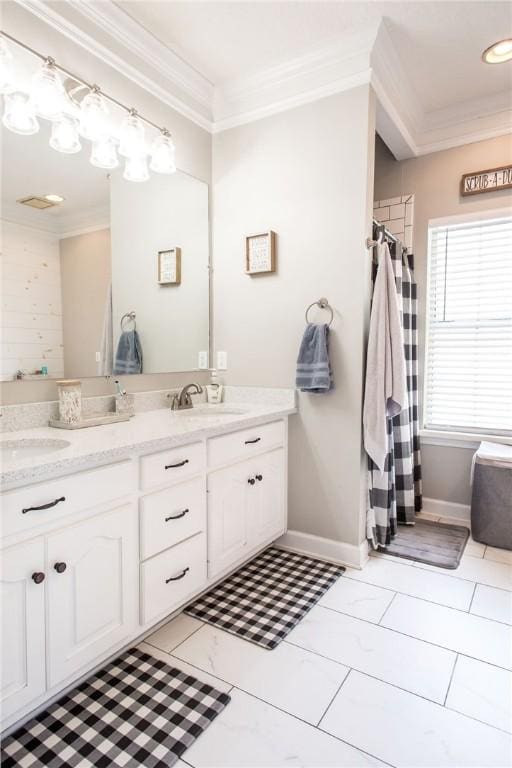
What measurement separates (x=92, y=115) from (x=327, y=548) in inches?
94.8

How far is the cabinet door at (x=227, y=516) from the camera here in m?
1.96

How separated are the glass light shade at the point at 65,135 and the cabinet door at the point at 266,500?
1.65m

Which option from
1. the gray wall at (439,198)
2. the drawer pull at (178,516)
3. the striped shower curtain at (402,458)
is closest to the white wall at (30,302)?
the drawer pull at (178,516)

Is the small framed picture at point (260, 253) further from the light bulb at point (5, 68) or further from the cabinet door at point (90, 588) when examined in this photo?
the cabinet door at point (90, 588)

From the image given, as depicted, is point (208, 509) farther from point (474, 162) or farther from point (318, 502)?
point (474, 162)

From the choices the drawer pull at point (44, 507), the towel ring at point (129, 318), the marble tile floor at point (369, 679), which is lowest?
the marble tile floor at point (369, 679)

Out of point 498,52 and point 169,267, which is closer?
point 498,52

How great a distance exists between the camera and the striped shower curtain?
2420 millimetres

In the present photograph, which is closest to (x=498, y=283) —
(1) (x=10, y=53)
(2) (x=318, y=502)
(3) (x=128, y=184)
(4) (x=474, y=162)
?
(4) (x=474, y=162)

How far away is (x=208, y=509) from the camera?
1935 mm

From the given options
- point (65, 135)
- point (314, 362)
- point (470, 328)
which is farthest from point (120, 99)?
point (470, 328)

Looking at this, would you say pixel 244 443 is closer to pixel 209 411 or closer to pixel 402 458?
pixel 209 411

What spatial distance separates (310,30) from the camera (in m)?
2.09

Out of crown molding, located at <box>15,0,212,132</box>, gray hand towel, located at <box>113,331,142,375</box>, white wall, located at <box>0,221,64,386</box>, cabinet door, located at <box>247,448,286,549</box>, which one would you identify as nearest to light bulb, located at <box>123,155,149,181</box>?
crown molding, located at <box>15,0,212,132</box>
